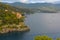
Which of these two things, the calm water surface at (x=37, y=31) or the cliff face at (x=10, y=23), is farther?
the cliff face at (x=10, y=23)

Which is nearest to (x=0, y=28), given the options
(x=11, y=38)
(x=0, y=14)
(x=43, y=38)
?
(x=0, y=14)

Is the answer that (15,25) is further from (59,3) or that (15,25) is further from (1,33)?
(59,3)

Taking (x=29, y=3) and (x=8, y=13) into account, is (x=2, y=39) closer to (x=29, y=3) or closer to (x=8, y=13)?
(x=8, y=13)

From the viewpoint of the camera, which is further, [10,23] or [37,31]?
[10,23]

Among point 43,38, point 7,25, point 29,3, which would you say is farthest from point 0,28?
point 29,3

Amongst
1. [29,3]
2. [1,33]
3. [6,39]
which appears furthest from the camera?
[29,3]

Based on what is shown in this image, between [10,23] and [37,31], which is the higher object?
[10,23]

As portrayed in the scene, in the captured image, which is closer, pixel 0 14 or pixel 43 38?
pixel 43 38

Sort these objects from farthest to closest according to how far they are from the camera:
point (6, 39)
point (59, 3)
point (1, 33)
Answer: point (59, 3) → point (1, 33) → point (6, 39)

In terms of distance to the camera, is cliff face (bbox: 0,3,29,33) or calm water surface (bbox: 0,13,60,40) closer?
calm water surface (bbox: 0,13,60,40)

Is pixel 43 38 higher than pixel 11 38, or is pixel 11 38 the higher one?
pixel 43 38
